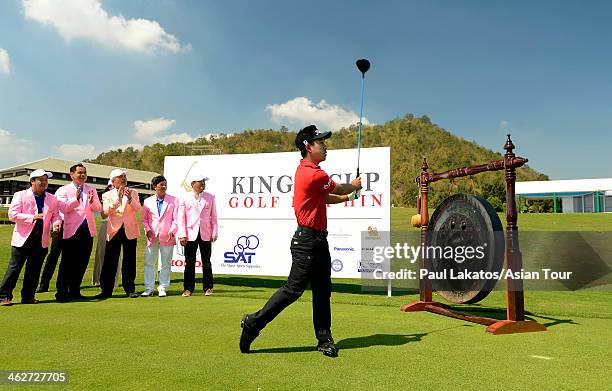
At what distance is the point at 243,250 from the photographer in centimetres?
949

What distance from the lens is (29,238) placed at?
6.67m

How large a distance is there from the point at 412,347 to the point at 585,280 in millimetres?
9452

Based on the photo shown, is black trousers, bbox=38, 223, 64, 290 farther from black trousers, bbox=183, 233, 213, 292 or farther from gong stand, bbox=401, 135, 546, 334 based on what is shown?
gong stand, bbox=401, 135, 546, 334

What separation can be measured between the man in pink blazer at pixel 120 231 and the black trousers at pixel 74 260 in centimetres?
42

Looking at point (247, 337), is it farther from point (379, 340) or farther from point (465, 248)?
point (465, 248)

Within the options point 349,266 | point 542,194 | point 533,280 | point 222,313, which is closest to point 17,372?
point 222,313

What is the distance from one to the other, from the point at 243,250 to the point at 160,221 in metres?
2.05

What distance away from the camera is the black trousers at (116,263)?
25.2 ft

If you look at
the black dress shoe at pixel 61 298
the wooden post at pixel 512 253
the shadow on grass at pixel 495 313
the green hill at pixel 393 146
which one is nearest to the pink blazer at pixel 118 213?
the black dress shoe at pixel 61 298

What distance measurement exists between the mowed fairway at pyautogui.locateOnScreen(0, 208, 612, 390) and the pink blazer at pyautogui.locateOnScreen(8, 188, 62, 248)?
1.05 m

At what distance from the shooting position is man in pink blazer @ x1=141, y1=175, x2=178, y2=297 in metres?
8.08

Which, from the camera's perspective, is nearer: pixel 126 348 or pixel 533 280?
pixel 126 348

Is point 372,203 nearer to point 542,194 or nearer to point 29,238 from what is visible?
point 29,238

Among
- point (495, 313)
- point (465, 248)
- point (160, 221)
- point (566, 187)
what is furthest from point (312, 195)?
point (566, 187)
